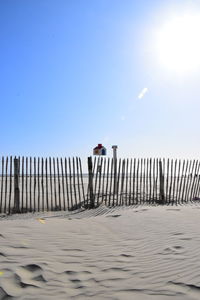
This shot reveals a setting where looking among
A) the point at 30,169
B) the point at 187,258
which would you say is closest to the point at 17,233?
the point at 187,258

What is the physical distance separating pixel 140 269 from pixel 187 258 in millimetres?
785

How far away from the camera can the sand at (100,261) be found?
2760 millimetres

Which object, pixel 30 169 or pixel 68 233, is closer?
pixel 68 233

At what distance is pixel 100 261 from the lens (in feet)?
12.1

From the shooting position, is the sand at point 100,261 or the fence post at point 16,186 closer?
the sand at point 100,261

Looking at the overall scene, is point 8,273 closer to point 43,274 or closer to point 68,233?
point 43,274

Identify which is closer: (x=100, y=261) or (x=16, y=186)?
(x=100, y=261)

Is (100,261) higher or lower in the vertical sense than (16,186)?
lower

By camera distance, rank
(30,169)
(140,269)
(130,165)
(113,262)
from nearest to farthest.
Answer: (140,269)
(113,262)
(30,169)
(130,165)

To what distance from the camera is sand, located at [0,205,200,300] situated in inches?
109

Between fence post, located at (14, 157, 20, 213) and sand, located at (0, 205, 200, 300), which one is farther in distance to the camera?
fence post, located at (14, 157, 20, 213)

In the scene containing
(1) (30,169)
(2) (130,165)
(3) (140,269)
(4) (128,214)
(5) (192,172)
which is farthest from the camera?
(5) (192,172)

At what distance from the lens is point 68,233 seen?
5.26 metres

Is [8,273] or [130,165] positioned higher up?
[130,165]
